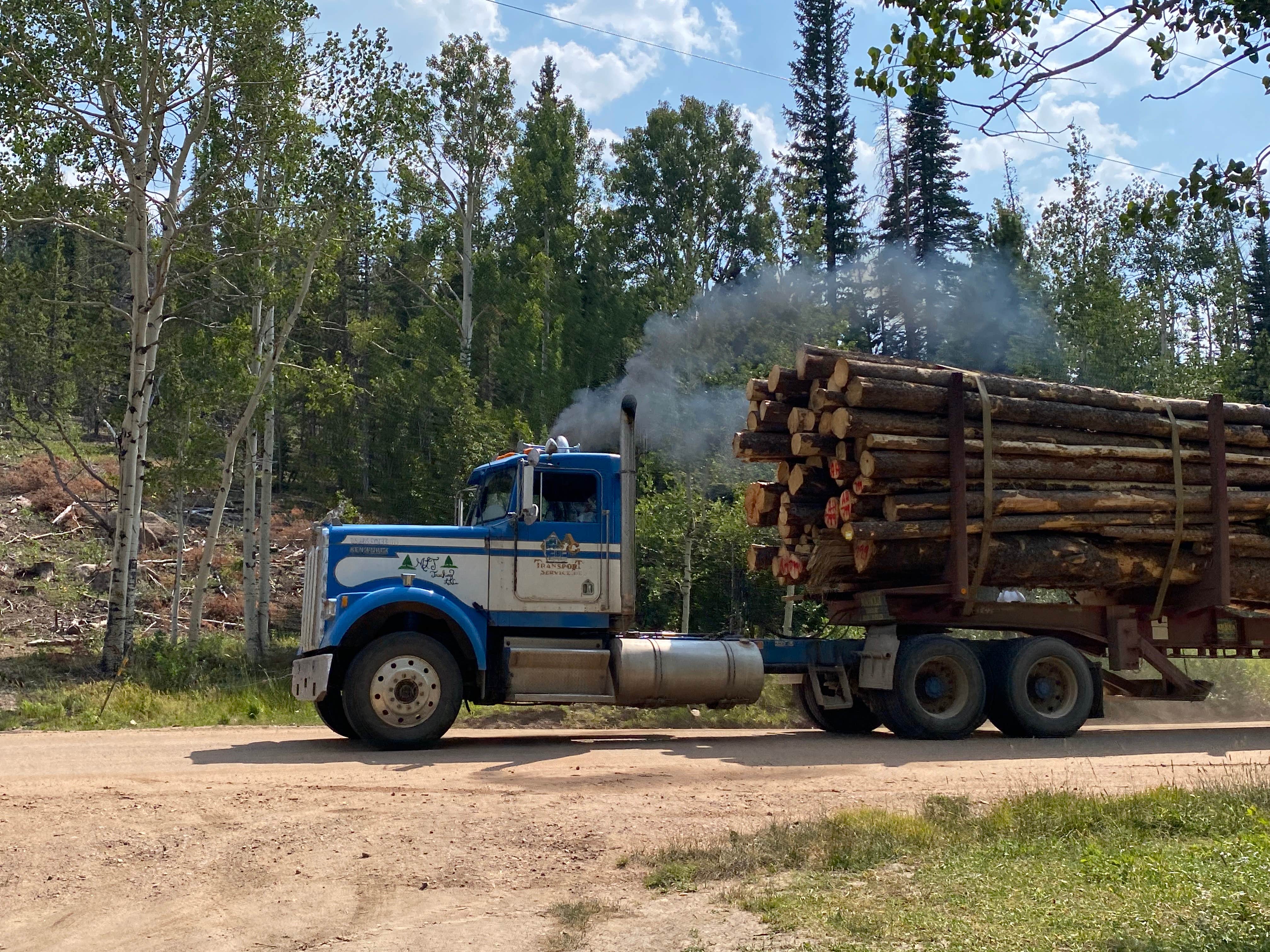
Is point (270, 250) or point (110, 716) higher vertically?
point (270, 250)

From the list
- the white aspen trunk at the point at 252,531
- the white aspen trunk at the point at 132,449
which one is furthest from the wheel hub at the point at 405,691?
the white aspen trunk at the point at 252,531

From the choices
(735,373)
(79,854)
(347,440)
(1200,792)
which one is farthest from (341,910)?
(347,440)

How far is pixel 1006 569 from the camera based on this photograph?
13555mm

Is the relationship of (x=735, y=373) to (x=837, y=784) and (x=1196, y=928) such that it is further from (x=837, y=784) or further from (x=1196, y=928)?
(x=1196, y=928)

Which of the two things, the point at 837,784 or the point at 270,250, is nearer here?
the point at 837,784

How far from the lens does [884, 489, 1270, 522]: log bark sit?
43.5ft

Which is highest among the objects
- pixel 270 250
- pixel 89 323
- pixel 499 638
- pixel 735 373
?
pixel 89 323

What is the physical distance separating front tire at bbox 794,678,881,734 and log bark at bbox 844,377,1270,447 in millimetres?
3675

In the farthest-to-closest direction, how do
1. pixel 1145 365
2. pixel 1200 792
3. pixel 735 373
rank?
pixel 1145 365
pixel 735 373
pixel 1200 792

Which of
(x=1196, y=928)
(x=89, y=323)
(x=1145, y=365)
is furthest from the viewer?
(x=89, y=323)

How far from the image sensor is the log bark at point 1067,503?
43.5 feet

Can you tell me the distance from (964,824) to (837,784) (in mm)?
2193

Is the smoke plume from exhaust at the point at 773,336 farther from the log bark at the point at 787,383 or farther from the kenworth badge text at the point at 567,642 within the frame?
the kenworth badge text at the point at 567,642

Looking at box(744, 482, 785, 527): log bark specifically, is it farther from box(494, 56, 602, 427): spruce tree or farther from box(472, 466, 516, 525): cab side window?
box(494, 56, 602, 427): spruce tree
